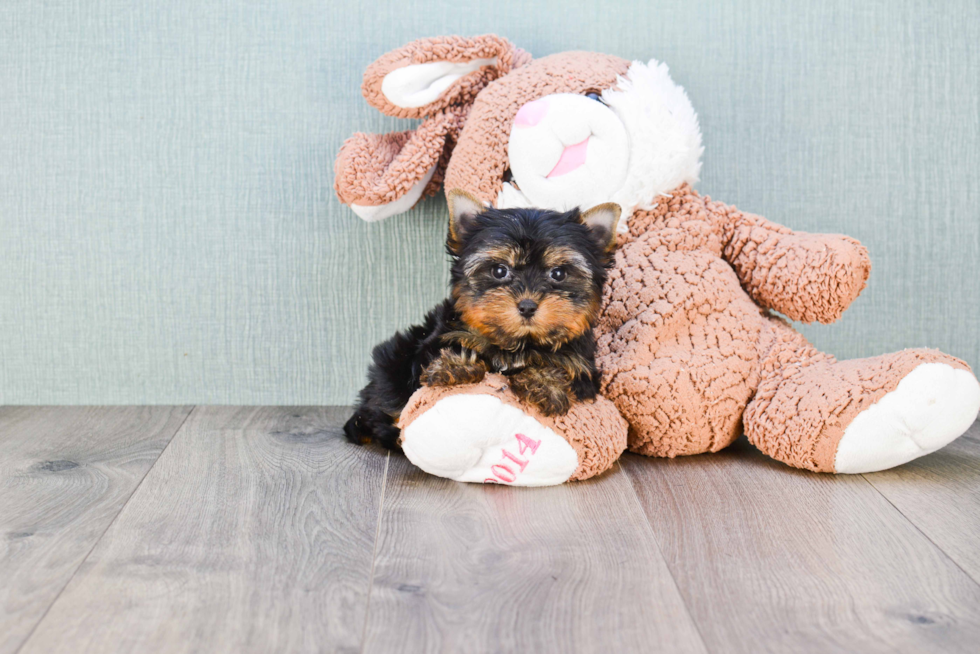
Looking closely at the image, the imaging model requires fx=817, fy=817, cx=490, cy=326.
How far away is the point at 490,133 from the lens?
6.59 feet

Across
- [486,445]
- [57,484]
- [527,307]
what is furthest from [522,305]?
[57,484]

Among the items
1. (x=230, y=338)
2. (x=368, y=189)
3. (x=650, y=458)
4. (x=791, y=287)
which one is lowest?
(x=650, y=458)

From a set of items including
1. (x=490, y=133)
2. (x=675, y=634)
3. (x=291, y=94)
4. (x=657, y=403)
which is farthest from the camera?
(x=291, y=94)

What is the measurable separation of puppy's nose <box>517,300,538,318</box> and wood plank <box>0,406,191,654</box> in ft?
2.80

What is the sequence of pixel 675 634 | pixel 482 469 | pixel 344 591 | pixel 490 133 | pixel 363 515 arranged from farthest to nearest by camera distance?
pixel 490 133 → pixel 482 469 → pixel 363 515 → pixel 344 591 → pixel 675 634

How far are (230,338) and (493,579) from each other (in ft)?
4.63

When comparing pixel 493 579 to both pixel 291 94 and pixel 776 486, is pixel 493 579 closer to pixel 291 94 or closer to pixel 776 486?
pixel 776 486

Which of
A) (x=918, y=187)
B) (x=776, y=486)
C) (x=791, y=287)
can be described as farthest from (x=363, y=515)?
(x=918, y=187)

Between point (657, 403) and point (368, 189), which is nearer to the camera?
point (657, 403)

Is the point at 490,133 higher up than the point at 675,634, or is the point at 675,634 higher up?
the point at 490,133

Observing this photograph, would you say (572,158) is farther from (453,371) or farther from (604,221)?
(453,371)

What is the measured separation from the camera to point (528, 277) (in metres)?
1.58

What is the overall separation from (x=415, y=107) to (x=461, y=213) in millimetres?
502

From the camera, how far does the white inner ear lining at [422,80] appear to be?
2029mm
